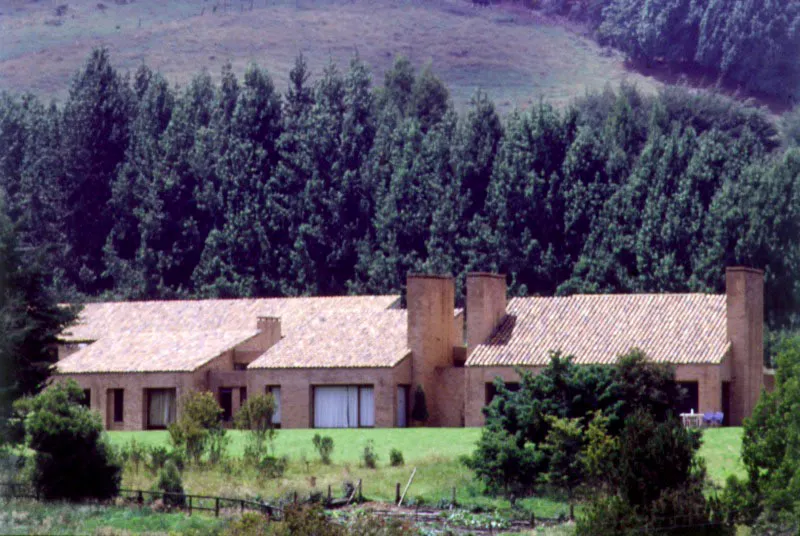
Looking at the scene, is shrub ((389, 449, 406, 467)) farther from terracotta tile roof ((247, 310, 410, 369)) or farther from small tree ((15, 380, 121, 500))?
terracotta tile roof ((247, 310, 410, 369))

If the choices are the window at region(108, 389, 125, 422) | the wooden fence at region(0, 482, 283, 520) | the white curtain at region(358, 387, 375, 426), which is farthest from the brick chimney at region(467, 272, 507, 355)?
the wooden fence at region(0, 482, 283, 520)

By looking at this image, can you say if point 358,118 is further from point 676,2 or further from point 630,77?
point 630,77

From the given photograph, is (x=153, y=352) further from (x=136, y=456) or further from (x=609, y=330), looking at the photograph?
(x=609, y=330)

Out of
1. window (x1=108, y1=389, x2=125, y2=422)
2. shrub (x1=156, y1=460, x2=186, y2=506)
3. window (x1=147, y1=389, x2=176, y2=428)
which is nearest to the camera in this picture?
shrub (x1=156, y1=460, x2=186, y2=506)

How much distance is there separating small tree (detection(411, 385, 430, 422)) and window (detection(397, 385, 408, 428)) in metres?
0.35

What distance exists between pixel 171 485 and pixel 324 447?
21.1ft

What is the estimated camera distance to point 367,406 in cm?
5838

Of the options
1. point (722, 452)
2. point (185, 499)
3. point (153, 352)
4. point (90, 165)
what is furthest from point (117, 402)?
point (90, 165)

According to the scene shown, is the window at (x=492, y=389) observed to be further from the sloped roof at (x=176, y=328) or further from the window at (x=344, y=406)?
the sloped roof at (x=176, y=328)

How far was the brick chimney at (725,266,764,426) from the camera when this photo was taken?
5441 cm

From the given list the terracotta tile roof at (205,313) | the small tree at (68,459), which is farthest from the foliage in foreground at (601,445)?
the terracotta tile roof at (205,313)

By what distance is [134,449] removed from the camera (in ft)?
164

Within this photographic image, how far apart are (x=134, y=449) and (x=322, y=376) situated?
10147mm

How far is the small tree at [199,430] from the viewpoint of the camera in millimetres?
50219
